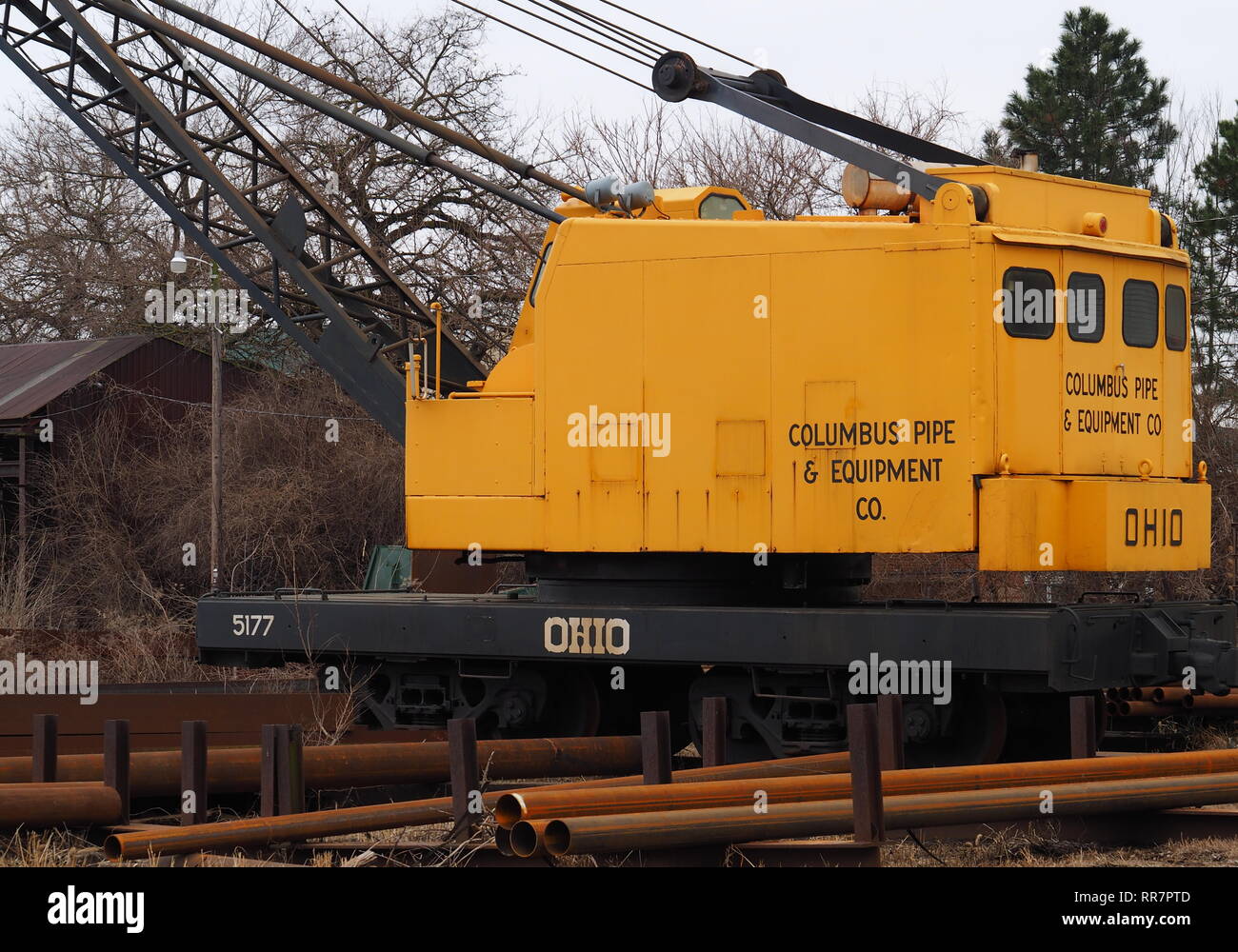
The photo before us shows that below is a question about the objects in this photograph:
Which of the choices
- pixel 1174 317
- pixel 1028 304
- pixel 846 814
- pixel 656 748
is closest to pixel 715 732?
pixel 656 748

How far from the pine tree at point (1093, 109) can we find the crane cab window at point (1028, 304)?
24534 millimetres

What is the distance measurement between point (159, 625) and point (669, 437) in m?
12.0

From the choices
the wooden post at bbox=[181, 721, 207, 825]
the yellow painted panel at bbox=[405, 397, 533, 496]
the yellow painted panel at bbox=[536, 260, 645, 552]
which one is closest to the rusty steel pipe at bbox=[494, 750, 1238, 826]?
the wooden post at bbox=[181, 721, 207, 825]

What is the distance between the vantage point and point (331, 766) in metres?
8.13

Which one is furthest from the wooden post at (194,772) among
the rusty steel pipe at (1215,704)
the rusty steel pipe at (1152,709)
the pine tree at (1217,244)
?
the pine tree at (1217,244)

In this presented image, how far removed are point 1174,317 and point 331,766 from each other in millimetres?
6039

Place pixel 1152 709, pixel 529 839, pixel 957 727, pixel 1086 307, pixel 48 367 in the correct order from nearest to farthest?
1. pixel 529 839
2. pixel 1086 307
3. pixel 957 727
4. pixel 1152 709
5. pixel 48 367

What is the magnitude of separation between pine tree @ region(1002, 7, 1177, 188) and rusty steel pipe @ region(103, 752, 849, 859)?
1090 inches

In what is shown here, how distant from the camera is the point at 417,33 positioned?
32.1 metres

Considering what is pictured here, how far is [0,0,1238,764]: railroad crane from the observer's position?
917 centimetres

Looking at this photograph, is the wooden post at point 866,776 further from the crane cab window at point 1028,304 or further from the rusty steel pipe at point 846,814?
the crane cab window at point 1028,304

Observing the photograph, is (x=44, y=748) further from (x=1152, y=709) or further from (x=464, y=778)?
(x=1152, y=709)
